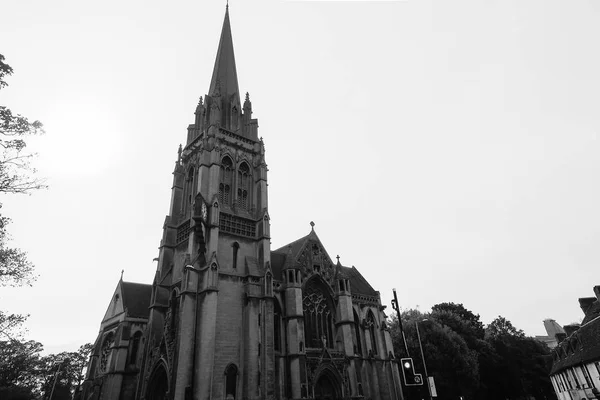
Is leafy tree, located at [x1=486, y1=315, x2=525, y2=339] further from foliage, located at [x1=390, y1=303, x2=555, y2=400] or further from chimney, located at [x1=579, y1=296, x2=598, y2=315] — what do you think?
chimney, located at [x1=579, y1=296, x2=598, y2=315]

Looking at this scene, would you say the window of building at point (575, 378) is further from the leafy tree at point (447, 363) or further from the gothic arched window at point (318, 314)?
the gothic arched window at point (318, 314)

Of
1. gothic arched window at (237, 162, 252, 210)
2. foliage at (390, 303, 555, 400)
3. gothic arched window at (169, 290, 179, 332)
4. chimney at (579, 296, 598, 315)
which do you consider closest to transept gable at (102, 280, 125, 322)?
gothic arched window at (169, 290, 179, 332)

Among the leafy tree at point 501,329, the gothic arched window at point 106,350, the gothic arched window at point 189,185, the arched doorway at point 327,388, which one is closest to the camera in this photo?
the arched doorway at point 327,388

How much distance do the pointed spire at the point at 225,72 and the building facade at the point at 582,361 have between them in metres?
44.6

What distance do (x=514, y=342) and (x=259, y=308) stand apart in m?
60.1

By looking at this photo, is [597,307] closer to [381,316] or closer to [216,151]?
[381,316]

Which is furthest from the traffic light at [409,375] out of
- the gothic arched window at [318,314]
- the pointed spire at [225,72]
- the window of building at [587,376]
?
the pointed spire at [225,72]

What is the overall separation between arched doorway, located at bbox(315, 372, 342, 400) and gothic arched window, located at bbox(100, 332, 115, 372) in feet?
64.9

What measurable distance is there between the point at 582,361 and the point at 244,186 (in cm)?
3808

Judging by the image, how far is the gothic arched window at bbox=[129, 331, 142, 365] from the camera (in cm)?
3322

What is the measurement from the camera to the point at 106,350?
120 ft

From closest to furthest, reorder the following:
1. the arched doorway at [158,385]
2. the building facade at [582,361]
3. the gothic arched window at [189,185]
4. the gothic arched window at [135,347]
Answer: the arched doorway at [158,385]
the gothic arched window at [135,347]
the building facade at [582,361]
the gothic arched window at [189,185]

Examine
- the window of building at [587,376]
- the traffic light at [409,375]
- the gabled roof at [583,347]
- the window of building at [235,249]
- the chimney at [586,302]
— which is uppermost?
the window of building at [235,249]

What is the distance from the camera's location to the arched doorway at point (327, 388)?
3132 cm
